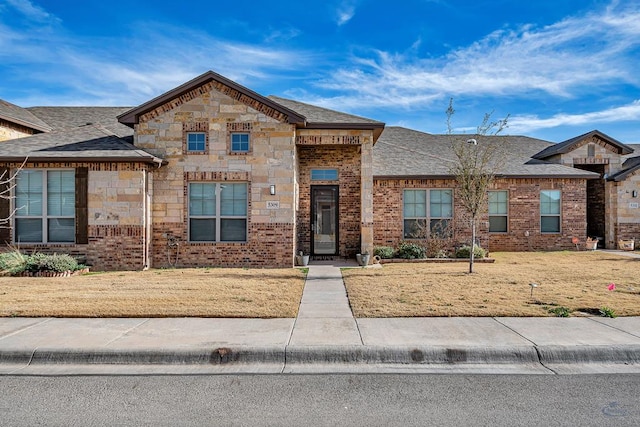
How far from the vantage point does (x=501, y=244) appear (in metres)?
18.4

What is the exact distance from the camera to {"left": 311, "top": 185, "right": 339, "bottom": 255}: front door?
16.2 m

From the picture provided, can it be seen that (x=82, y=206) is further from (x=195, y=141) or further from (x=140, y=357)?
(x=140, y=357)

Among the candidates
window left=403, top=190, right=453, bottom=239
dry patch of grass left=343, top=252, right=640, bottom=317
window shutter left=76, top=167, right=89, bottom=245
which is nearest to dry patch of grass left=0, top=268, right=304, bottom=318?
window shutter left=76, top=167, right=89, bottom=245

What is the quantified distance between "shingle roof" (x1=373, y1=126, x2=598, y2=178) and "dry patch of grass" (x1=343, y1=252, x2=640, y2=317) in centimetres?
414

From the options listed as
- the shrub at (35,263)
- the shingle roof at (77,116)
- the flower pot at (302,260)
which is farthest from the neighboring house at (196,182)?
the shingle roof at (77,116)

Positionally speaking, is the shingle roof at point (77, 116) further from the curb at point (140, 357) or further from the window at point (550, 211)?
the window at point (550, 211)

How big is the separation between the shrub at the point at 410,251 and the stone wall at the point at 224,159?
4.24 metres

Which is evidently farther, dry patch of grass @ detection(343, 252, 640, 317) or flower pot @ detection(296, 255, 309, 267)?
flower pot @ detection(296, 255, 309, 267)

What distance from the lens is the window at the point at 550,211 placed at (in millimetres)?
18547

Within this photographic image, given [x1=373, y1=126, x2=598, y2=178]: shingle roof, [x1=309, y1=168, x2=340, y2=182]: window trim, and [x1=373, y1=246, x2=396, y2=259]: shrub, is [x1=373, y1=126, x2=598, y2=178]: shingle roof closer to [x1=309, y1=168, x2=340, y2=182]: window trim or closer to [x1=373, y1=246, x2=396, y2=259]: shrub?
[x1=309, y1=168, x2=340, y2=182]: window trim

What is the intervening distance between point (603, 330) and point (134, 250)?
11.2 meters

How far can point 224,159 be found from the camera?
13.6 meters

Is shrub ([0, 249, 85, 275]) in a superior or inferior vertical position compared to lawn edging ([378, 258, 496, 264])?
superior

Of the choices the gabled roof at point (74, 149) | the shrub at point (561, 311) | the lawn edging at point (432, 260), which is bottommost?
the shrub at point (561, 311)
